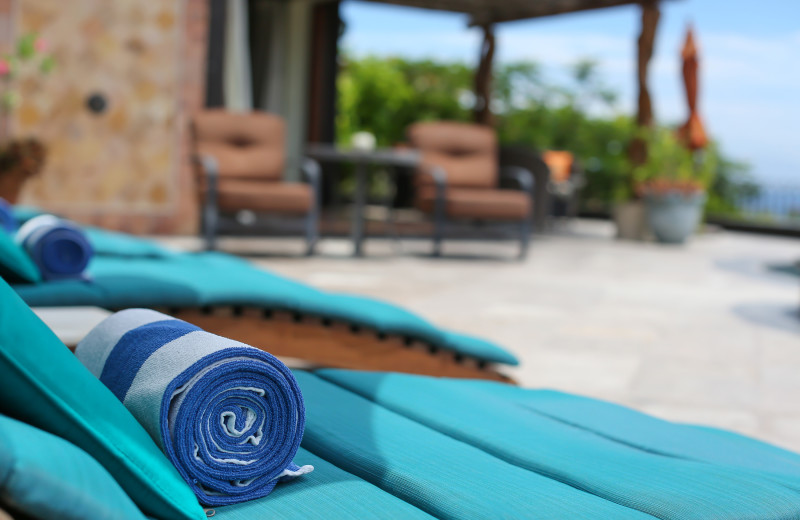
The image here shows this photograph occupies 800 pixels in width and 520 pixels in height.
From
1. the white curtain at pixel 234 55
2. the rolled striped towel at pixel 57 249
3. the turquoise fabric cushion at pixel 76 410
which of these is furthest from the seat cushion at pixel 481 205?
the turquoise fabric cushion at pixel 76 410

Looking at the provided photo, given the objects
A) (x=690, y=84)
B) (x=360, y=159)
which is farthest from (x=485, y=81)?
(x=360, y=159)

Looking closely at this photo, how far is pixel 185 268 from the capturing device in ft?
9.75

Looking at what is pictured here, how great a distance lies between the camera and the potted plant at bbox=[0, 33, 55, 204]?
5645mm

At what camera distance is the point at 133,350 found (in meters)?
1.08

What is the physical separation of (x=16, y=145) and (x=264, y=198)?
5.66 feet

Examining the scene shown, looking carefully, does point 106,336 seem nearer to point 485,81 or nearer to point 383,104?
point 485,81

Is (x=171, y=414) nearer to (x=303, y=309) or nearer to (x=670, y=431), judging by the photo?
(x=670, y=431)

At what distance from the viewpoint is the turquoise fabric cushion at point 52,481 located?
27.6 inches

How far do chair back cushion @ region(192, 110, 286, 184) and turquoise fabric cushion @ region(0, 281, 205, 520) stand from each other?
5344 millimetres

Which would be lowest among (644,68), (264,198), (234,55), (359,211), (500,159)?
(359,211)

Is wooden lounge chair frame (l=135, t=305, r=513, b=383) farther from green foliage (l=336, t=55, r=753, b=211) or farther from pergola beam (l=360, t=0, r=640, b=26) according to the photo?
pergola beam (l=360, t=0, r=640, b=26)

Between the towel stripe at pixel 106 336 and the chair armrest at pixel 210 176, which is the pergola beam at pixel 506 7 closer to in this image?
the chair armrest at pixel 210 176

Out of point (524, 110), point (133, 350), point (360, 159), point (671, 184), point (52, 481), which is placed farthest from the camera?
point (524, 110)

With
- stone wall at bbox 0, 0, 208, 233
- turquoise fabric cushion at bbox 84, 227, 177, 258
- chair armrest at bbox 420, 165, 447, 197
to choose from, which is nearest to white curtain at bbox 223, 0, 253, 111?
stone wall at bbox 0, 0, 208, 233
